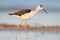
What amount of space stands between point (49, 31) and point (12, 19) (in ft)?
1.13

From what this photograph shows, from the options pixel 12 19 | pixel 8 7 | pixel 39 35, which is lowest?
pixel 39 35

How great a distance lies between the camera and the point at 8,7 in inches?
55.4

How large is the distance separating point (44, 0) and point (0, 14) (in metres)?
0.41

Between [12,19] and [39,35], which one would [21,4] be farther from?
[39,35]

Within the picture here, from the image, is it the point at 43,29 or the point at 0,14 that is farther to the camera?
the point at 0,14

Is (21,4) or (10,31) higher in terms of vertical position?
(21,4)

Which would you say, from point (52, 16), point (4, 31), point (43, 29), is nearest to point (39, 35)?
point (43, 29)

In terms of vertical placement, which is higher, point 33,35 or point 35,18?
point 35,18

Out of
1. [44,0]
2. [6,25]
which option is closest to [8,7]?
[6,25]

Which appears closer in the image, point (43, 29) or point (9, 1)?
point (43, 29)

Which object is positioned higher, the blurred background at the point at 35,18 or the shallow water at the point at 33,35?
the blurred background at the point at 35,18

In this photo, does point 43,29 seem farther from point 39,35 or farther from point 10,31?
point 10,31

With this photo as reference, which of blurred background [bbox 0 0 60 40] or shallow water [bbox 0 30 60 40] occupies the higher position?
blurred background [bbox 0 0 60 40]

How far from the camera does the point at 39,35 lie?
137cm
